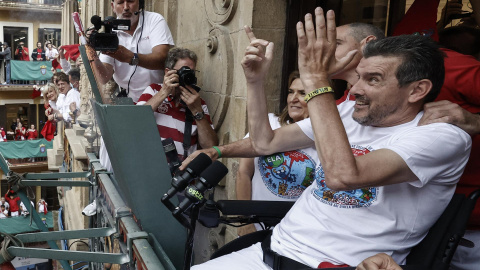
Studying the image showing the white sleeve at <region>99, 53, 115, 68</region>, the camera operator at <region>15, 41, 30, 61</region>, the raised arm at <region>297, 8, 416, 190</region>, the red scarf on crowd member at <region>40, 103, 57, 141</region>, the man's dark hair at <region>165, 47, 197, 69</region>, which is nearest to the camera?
the raised arm at <region>297, 8, 416, 190</region>

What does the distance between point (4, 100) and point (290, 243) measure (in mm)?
29481

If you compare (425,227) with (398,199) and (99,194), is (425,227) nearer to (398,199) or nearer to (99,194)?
(398,199)

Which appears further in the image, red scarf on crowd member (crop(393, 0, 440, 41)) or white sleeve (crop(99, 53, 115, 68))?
white sleeve (crop(99, 53, 115, 68))

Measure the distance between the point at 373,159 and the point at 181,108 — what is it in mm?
2130

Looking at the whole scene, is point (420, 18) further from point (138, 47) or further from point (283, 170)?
point (138, 47)

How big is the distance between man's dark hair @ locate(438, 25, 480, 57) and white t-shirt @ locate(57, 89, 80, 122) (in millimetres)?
9051

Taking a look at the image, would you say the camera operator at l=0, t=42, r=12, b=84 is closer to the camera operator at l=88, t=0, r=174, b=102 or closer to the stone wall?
the stone wall

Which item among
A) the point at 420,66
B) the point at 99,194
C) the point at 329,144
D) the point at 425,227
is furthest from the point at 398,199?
the point at 99,194

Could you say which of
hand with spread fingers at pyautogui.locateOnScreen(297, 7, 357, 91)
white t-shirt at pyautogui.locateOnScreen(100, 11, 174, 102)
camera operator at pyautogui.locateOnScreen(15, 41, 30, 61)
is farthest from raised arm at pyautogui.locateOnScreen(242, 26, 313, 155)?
camera operator at pyautogui.locateOnScreen(15, 41, 30, 61)

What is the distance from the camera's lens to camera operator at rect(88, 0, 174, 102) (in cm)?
394

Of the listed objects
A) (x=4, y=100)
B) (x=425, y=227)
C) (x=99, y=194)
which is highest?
(x=425, y=227)

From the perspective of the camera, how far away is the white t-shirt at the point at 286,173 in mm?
2600

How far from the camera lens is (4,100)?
28.2m

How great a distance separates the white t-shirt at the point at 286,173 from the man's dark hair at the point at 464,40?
108 cm
